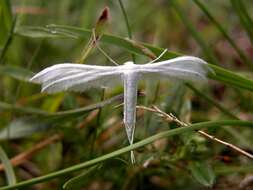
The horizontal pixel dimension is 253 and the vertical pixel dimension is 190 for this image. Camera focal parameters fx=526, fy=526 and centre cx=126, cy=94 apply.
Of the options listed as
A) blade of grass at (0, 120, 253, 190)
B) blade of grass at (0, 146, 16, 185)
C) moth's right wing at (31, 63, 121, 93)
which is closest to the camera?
blade of grass at (0, 120, 253, 190)

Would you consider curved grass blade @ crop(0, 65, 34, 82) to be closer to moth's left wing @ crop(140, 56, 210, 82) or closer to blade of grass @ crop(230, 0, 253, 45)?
moth's left wing @ crop(140, 56, 210, 82)

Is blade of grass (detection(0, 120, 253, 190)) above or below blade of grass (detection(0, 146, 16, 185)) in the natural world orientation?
above

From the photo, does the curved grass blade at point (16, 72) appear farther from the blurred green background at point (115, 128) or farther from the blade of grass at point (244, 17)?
the blade of grass at point (244, 17)

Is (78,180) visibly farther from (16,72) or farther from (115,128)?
(115,128)

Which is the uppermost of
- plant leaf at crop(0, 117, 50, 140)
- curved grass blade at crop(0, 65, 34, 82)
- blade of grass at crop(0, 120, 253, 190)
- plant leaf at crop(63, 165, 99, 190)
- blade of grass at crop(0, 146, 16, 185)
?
curved grass blade at crop(0, 65, 34, 82)

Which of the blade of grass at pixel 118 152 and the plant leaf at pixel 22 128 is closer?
the blade of grass at pixel 118 152

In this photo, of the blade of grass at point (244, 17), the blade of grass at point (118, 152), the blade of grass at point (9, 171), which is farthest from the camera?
the blade of grass at point (244, 17)

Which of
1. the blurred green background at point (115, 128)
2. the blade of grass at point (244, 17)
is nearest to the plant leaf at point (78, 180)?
the blurred green background at point (115, 128)

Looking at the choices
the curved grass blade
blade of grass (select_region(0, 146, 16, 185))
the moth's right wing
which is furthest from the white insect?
the curved grass blade

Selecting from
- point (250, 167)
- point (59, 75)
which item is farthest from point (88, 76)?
point (250, 167)
